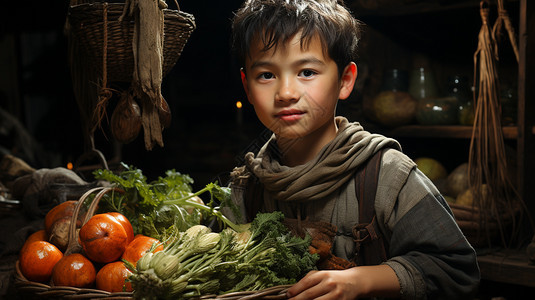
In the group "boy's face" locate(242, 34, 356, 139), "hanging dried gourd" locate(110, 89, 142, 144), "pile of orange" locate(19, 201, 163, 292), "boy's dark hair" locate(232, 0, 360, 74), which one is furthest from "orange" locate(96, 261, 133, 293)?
"boy's dark hair" locate(232, 0, 360, 74)

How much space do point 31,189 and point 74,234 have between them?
97 cm

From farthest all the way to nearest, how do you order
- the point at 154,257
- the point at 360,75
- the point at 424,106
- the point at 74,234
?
the point at 360,75 < the point at 424,106 < the point at 74,234 < the point at 154,257

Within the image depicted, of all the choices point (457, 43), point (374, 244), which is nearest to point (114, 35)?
point (374, 244)

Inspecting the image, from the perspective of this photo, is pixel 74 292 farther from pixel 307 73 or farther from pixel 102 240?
pixel 307 73

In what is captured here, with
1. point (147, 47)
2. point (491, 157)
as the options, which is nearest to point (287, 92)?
point (147, 47)

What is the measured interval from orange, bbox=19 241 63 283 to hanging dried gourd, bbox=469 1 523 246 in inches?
68.2

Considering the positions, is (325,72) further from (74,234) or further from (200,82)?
(200,82)

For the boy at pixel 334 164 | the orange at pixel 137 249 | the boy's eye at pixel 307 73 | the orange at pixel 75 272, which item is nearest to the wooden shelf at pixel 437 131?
the boy at pixel 334 164

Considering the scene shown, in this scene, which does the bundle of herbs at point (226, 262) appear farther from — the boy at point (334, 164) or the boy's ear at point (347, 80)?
the boy's ear at point (347, 80)

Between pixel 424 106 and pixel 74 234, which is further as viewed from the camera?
pixel 424 106

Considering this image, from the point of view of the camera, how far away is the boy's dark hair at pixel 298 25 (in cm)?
140

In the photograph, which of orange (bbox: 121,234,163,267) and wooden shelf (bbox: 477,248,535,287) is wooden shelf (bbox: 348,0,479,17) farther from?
orange (bbox: 121,234,163,267)

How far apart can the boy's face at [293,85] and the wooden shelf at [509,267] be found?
1274 mm

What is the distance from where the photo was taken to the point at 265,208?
64.2 inches
